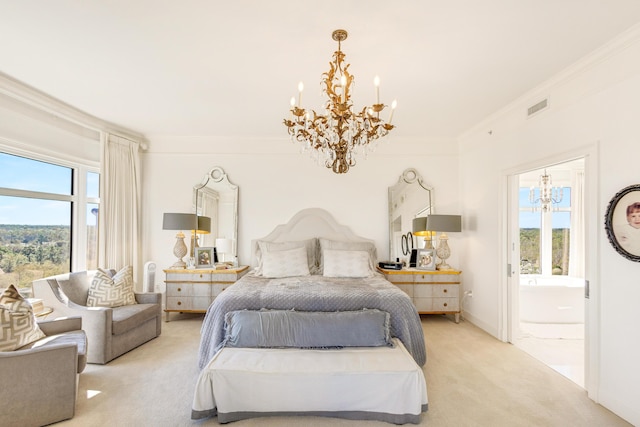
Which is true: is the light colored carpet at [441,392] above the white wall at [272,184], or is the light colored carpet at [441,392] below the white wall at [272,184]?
below

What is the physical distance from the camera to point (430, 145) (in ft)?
16.3

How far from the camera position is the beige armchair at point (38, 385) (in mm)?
1987

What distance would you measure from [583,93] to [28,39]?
175 inches

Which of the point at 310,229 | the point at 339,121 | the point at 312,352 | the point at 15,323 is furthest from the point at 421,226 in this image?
the point at 15,323

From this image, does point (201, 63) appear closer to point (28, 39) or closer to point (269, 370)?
point (28, 39)

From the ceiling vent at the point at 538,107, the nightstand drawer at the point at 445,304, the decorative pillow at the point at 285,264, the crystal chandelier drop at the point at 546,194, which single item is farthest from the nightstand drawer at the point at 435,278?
the crystal chandelier drop at the point at 546,194

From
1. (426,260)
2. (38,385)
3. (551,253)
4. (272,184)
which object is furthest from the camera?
(551,253)

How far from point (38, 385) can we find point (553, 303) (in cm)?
562

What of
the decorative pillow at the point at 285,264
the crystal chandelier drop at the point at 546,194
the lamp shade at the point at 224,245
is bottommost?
the decorative pillow at the point at 285,264

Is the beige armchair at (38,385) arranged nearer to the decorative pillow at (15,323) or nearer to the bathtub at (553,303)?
the decorative pillow at (15,323)

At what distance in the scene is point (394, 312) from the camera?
292cm

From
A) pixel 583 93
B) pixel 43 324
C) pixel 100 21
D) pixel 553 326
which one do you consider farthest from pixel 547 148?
pixel 43 324

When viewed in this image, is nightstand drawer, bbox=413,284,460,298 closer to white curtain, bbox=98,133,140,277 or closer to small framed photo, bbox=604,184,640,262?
small framed photo, bbox=604,184,640,262

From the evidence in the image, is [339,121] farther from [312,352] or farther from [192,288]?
[192,288]
